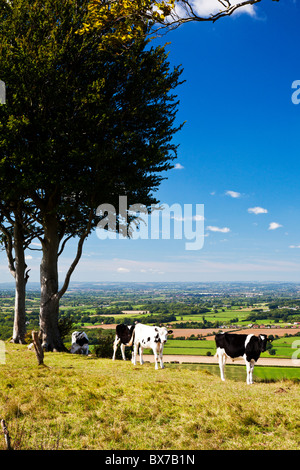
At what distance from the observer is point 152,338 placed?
1753 cm

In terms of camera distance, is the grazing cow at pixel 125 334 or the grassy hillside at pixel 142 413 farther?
the grazing cow at pixel 125 334

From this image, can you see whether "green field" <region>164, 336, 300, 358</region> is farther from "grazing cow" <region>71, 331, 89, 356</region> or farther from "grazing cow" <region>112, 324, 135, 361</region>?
"grazing cow" <region>112, 324, 135, 361</region>

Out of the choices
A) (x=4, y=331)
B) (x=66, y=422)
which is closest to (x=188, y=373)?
(x=66, y=422)

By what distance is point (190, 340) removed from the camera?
200 ft

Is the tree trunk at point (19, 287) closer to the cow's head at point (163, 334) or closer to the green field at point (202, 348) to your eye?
the cow's head at point (163, 334)

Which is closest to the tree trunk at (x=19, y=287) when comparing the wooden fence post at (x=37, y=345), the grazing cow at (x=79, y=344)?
the grazing cow at (x=79, y=344)

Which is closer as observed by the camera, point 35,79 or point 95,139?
point 35,79

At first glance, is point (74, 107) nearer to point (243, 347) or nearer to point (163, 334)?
point (163, 334)

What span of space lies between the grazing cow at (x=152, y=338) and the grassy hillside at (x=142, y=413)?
12.7ft

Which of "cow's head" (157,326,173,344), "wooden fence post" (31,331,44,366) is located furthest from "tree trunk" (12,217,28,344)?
"cow's head" (157,326,173,344)

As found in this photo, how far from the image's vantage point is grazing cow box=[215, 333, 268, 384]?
575 inches

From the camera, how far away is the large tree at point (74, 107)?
19.2 meters
